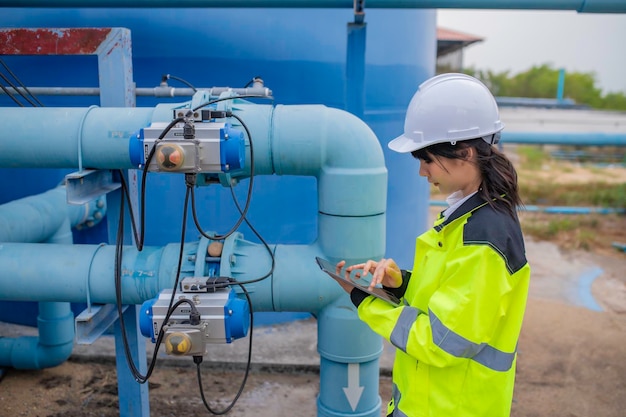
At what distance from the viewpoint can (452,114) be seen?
1.46 meters

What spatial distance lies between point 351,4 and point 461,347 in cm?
186

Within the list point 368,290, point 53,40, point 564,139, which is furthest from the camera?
point 564,139

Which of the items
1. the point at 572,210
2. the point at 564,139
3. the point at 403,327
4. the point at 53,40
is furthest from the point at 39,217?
the point at 572,210

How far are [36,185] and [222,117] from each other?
7.63 ft

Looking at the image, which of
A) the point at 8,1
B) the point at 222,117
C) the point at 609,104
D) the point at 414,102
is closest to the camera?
the point at 414,102

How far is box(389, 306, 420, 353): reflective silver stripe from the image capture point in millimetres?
1387

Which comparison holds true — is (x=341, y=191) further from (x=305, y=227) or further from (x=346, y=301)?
(x=305, y=227)

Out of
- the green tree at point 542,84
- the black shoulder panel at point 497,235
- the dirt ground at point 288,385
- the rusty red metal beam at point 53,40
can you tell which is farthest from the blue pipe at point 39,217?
the green tree at point 542,84

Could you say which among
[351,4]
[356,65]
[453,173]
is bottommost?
[453,173]

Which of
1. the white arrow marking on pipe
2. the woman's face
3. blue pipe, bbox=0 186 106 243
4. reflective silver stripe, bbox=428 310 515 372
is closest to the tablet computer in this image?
reflective silver stripe, bbox=428 310 515 372

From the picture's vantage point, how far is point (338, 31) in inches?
145

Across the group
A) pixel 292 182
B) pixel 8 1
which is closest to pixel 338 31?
pixel 292 182

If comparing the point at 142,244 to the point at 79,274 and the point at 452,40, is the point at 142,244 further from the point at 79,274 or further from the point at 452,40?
the point at 452,40

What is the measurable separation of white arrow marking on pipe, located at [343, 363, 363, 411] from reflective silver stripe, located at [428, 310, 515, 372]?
0.87 metres
